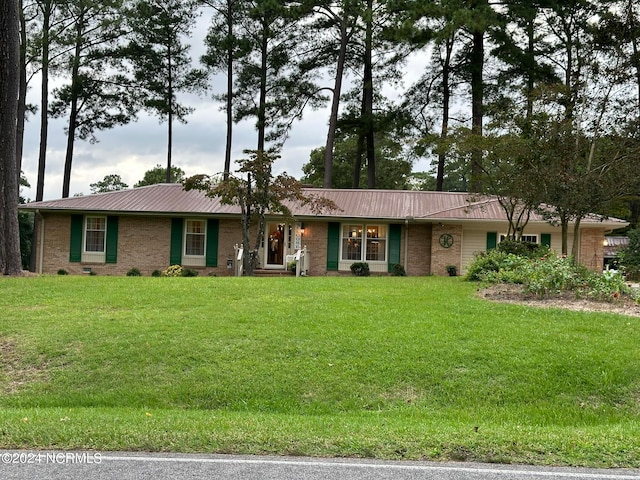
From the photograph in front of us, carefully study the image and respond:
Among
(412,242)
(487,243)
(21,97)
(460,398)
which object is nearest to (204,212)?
(412,242)

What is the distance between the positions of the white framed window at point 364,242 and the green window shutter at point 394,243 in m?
0.24

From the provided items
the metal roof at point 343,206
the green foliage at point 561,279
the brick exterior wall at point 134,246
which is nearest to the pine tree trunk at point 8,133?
the metal roof at point 343,206

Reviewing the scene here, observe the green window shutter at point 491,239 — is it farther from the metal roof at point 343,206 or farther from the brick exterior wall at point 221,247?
the brick exterior wall at point 221,247

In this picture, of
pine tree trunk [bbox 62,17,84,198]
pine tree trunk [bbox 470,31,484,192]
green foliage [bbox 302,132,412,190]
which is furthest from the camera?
green foliage [bbox 302,132,412,190]

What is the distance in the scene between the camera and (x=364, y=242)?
20797 mm

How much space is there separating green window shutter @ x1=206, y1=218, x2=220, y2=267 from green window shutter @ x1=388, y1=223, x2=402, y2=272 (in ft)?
20.9

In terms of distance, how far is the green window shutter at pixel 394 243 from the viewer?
20.5 metres

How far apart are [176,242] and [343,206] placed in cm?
647

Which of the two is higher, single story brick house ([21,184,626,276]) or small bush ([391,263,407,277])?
single story brick house ([21,184,626,276])

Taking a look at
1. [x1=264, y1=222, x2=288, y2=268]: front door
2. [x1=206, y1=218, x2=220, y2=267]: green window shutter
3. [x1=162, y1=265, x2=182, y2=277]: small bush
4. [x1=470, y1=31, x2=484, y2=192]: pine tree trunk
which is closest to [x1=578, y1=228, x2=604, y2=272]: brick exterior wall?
[x1=470, y1=31, x2=484, y2=192]: pine tree trunk

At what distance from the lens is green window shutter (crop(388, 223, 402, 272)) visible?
20484 millimetres

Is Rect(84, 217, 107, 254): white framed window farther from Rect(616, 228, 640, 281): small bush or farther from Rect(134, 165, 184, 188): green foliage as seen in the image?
Rect(134, 165, 184, 188): green foliage

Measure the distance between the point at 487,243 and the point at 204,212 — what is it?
10307mm

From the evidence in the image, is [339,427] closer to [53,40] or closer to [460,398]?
[460,398]
